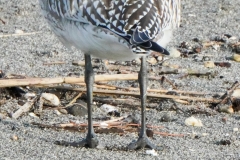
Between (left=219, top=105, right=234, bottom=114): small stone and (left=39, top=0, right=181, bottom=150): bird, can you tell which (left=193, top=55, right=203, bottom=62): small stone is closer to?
(left=219, top=105, right=234, bottom=114): small stone

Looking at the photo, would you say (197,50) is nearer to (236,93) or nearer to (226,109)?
(236,93)

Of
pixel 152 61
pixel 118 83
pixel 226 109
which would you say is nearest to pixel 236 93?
pixel 226 109

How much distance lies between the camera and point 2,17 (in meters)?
8.02

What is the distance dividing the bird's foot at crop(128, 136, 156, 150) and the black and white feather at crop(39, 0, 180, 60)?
56 cm

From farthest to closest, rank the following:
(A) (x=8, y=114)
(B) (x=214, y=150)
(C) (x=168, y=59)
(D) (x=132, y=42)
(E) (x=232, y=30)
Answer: (E) (x=232, y=30) → (C) (x=168, y=59) → (A) (x=8, y=114) → (B) (x=214, y=150) → (D) (x=132, y=42)

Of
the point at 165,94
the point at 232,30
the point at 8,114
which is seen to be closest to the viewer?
the point at 8,114

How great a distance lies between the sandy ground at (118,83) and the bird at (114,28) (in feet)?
0.53

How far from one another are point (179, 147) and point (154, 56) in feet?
6.74

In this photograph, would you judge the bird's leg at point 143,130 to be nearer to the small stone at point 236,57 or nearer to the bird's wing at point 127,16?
the bird's wing at point 127,16

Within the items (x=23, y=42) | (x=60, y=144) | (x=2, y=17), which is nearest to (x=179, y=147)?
(x=60, y=144)

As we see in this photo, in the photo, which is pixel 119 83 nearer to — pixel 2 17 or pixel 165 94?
pixel 165 94

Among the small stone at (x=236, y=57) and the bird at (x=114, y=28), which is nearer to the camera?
the bird at (x=114, y=28)

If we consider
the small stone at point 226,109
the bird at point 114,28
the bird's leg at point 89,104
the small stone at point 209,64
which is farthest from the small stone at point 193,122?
the small stone at point 209,64

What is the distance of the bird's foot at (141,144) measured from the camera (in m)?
5.08
